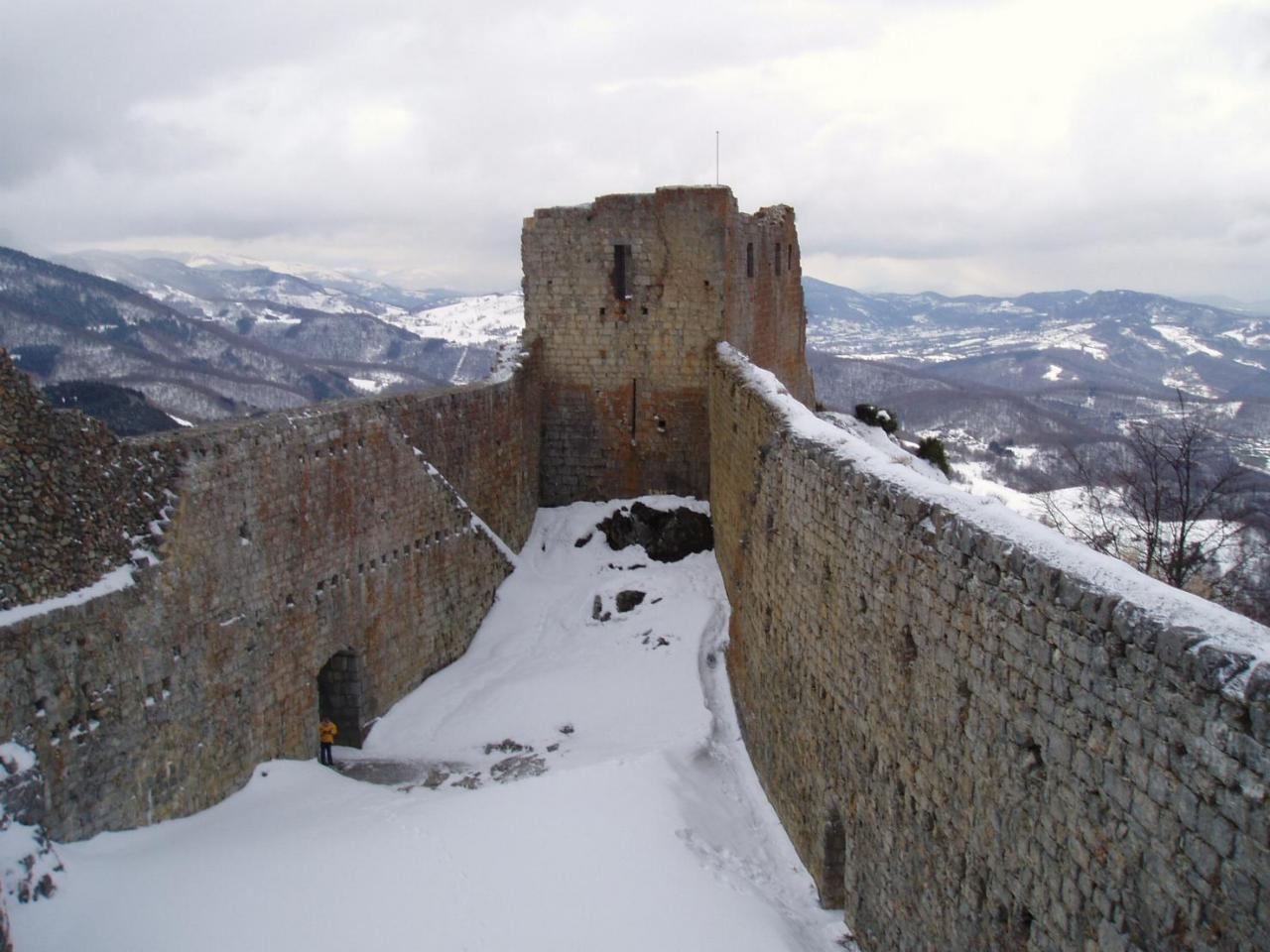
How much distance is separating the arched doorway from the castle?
2.4 inches

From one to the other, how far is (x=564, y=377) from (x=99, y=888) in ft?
40.8

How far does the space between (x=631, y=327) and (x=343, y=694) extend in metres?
8.36

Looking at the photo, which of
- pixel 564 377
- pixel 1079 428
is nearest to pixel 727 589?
pixel 564 377

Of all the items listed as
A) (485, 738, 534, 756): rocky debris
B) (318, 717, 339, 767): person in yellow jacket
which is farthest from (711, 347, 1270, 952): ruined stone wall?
(318, 717, 339, 767): person in yellow jacket

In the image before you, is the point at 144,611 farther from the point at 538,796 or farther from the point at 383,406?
the point at 383,406

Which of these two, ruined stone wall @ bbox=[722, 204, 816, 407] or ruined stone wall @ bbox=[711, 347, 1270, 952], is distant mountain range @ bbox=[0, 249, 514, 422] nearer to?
ruined stone wall @ bbox=[722, 204, 816, 407]

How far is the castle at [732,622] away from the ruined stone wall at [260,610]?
0.04 meters

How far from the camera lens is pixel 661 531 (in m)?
18.0

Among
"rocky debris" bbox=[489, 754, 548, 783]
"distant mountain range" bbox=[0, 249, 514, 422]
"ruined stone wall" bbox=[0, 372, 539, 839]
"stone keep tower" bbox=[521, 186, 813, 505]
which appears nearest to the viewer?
"ruined stone wall" bbox=[0, 372, 539, 839]

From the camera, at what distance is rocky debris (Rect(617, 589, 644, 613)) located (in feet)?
53.4

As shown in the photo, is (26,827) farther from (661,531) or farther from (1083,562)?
(661,531)

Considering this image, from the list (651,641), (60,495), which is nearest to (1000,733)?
(60,495)

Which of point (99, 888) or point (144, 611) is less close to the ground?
point (144, 611)

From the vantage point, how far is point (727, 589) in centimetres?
1588
